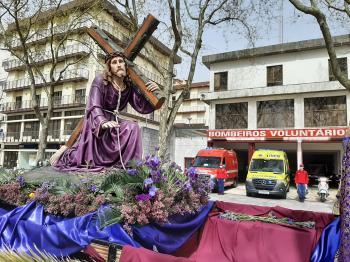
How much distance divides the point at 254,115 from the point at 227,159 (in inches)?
249

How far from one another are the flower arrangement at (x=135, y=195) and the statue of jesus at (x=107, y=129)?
75 centimetres

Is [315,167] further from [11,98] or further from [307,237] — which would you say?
[11,98]

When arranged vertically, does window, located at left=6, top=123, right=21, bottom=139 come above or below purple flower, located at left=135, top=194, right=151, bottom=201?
above

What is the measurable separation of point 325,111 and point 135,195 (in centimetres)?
2284

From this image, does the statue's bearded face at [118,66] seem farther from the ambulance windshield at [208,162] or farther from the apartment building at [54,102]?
the apartment building at [54,102]

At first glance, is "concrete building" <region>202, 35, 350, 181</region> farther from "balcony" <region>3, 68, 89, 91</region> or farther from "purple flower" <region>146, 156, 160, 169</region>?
"purple flower" <region>146, 156, 160, 169</region>

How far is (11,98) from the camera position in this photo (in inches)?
1617

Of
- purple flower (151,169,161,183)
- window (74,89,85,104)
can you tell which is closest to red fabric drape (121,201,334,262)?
purple flower (151,169,161,183)

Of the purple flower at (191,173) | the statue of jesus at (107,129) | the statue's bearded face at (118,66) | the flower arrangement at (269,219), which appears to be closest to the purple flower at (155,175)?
the purple flower at (191,173)

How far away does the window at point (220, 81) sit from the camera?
2706cm

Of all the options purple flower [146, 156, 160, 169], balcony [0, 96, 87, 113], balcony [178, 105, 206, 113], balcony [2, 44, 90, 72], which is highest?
balcony [2, 44, 90, 72]

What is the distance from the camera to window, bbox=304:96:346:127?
73.7 feet

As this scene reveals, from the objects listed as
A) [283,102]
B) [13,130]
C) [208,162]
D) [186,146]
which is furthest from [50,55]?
[283,102]

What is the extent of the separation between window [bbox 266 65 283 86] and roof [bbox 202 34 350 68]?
1.15 m
